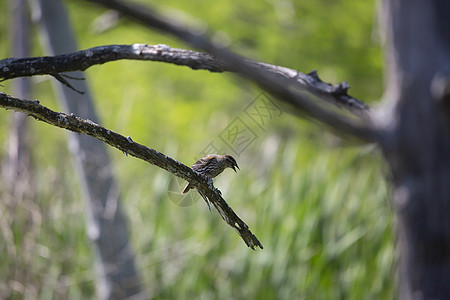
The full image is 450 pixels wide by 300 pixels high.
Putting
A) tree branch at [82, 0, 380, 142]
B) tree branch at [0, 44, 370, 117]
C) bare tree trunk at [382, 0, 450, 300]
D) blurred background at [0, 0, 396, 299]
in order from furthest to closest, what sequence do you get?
blurred background at [0, 0, 396, 299] < bare tree trunk at [382, 0, 450, 300] < tree branch at [82, 0, 380, 142] < tree branch at [0, 44, 370, 117]

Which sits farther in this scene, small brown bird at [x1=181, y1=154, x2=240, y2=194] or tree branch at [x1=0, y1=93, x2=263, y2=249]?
small brown bird at [x1=181, y1=154, x2=240, y2=194]

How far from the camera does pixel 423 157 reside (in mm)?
3389

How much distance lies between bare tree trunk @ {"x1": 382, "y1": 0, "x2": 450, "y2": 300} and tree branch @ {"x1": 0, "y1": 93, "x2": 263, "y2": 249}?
6.55 ft

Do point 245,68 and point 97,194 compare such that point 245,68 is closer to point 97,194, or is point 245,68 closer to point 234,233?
point 97,194

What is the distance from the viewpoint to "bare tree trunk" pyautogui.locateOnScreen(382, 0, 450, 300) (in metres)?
3.34

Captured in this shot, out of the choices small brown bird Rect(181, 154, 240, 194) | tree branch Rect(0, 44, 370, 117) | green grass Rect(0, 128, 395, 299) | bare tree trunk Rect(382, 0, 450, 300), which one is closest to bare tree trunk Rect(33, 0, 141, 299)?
green grass Rect(0, 128, 395, 299)

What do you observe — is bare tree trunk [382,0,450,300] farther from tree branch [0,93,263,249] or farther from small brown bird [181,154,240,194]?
tree branch [0,93,263,249]

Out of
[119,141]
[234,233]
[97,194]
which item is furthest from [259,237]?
[119,141]

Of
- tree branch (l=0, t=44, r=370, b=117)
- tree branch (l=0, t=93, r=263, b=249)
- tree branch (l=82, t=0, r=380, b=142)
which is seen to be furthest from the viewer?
tree branch (l=82, t=0, r=380, b=142)

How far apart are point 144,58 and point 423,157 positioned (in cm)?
225

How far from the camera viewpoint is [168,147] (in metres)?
5.46

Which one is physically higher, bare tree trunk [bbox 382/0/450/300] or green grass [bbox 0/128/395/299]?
green grass [bbox 0/128/395/299]

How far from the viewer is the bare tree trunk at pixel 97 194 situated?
4.48 m

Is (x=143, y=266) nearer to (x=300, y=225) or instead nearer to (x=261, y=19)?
(x=300, y=225)
